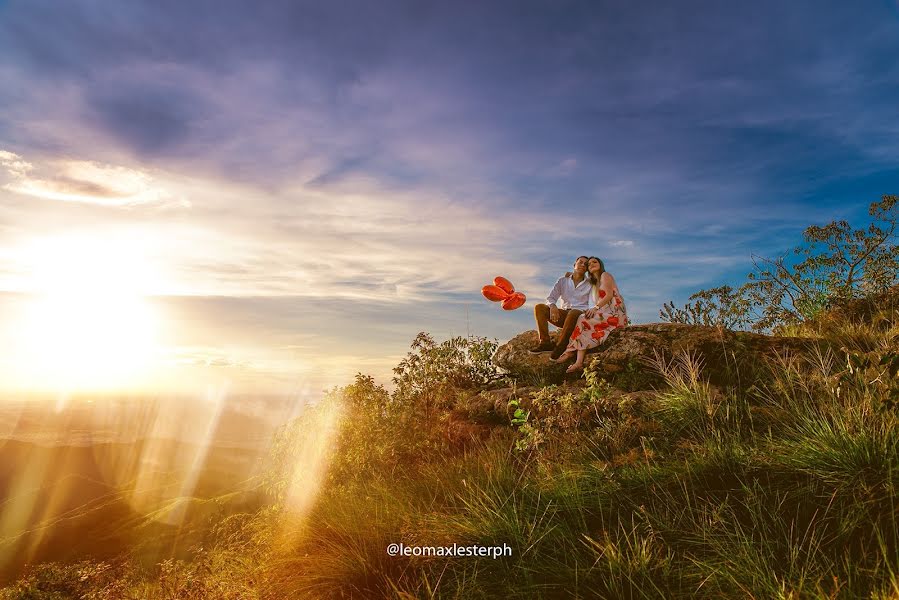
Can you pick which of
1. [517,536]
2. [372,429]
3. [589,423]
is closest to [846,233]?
[589,423]

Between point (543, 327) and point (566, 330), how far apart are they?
2.41 feet

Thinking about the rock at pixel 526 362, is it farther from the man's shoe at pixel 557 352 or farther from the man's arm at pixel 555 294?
the man's arm at pixel 555 294

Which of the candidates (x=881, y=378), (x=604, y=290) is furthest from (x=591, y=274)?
(x=881, y=378)

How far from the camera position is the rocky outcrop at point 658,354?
464 inches

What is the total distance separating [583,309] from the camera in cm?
1272

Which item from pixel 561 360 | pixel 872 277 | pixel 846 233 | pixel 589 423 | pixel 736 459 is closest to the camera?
pixel 736 459

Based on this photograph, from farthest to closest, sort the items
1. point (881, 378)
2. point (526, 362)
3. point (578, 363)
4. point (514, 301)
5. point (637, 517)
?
point (526, 362) → point (514, 301) → point (578, 363) → point (881, 378) → point (637, 517)

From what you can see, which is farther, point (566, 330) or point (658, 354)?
point (566, 330)

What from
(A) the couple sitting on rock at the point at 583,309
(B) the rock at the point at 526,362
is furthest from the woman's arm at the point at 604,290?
(B) the rock at the point at 526,362

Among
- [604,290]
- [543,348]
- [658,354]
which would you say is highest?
[604,290]

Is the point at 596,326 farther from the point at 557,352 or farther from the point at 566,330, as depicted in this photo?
the point at 557,352

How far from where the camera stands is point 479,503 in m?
6.47

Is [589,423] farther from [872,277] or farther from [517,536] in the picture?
[872,277]

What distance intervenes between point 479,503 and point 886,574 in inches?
148
